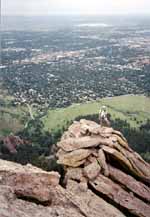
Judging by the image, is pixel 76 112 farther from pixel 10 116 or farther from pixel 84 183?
pixel 84 183

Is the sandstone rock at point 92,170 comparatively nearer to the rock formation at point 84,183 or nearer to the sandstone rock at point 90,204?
the rock formation at point 84,183

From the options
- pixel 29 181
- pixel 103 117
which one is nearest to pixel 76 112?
pixel 103 117

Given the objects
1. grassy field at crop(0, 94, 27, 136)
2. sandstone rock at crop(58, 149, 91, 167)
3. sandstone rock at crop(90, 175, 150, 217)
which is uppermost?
sandstone rock at crop(58, 149, 91, 167)

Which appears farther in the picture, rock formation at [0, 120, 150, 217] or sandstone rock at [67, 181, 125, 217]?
sandstone rock at [67, 181, 125, 217]

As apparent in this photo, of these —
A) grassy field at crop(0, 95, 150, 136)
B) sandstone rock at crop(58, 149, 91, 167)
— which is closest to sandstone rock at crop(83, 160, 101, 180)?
sandstone rock at crop(58, 149, 91, 167)

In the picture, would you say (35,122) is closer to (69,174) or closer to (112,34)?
(69,174)

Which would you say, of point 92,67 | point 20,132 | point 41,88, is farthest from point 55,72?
point 20,132

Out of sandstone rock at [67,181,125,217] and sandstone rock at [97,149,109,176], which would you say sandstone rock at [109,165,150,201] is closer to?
sandstone rock at [97,149,109,176]
